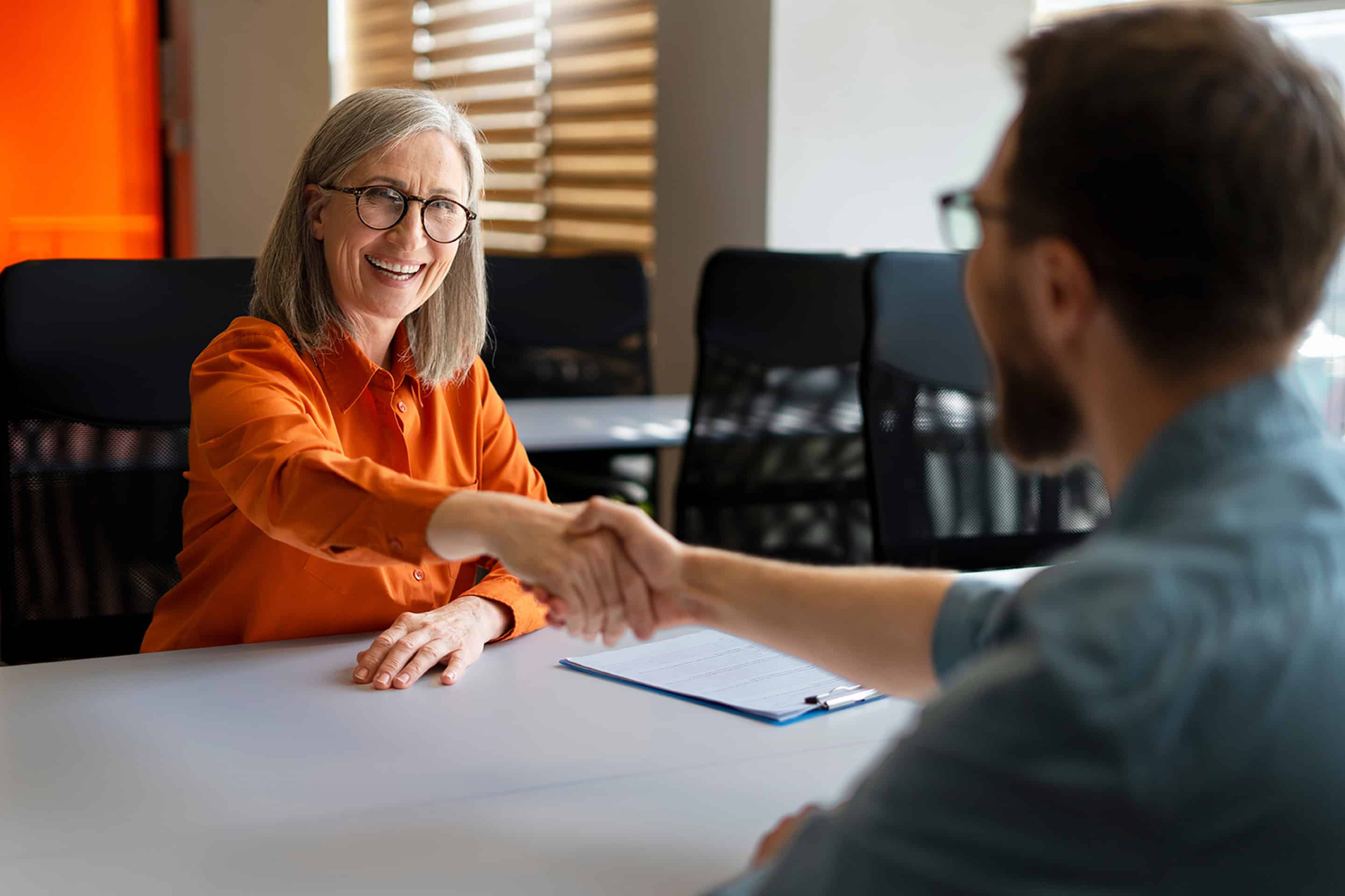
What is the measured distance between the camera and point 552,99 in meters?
5.23

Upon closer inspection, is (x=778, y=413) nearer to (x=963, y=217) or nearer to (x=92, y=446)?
(x=92, y=446)

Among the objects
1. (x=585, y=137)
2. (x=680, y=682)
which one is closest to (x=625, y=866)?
(x=680, y=682)

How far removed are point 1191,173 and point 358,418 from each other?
3.95 ft

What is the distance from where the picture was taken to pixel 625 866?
3.20 feet

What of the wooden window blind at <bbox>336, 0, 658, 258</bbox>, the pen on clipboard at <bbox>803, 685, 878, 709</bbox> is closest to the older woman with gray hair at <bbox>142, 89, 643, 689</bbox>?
the pen on clipboard at <bbox>803, 685, 878, 709</bbox>

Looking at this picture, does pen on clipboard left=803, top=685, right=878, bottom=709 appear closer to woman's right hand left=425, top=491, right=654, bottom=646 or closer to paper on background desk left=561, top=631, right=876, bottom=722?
paper on background desk left=561, top=631, right=876, bottom=722

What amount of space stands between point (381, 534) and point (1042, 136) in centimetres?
76

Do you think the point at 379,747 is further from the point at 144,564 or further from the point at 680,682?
the point at 144,564

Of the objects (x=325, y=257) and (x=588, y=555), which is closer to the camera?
(x=588, y=555)

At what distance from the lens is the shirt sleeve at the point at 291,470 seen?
1.26 metres

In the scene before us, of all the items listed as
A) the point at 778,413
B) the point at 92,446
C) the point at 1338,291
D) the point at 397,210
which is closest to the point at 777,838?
the point at 397,210

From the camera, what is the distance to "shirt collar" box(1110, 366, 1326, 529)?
663 mm

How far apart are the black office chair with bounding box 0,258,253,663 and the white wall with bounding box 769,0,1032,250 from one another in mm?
2262

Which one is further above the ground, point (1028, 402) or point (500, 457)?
point (1028, 402)
